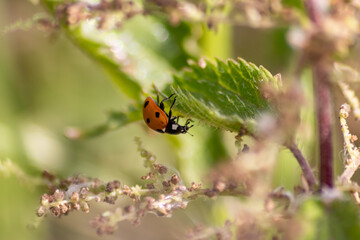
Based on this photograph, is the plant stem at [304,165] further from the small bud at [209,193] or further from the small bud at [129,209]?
the small bud at [129,209]

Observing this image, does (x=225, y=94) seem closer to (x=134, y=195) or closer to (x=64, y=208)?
(x=134, y=195)

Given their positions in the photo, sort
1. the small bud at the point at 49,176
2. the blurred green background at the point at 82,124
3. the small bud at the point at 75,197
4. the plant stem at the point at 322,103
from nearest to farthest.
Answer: the plant stem at the point at 322,103 < the small bud at the point at 75,197 < the small bud at the point at 49,176 < the blurred green background at the point at 82,124

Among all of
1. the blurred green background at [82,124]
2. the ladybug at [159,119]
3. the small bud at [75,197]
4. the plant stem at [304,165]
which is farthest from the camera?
the blurred green background at [82,124]

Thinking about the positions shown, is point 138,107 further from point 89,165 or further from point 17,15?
point 17,15

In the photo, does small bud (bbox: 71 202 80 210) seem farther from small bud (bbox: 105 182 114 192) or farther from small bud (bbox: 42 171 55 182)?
small bud (bbox: 42 171 55 182)

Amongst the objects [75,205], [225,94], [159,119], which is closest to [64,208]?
[75,205]

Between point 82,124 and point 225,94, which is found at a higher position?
point 82,124

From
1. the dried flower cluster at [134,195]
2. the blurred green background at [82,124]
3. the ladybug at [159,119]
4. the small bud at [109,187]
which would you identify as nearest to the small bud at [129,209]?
the dried flower cluster at [134,195]
